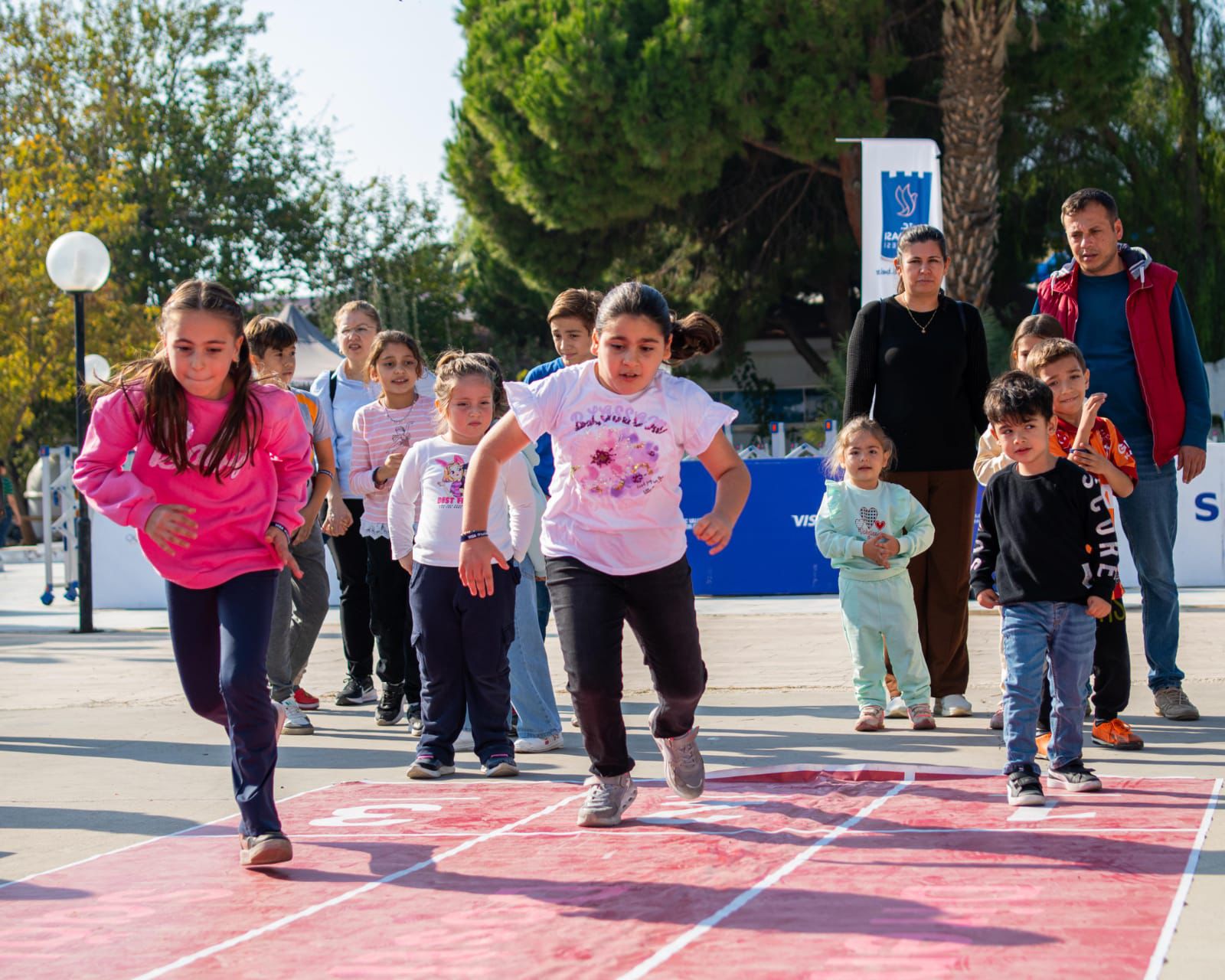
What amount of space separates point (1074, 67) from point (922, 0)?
279cm

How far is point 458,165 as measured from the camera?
96.1 ft

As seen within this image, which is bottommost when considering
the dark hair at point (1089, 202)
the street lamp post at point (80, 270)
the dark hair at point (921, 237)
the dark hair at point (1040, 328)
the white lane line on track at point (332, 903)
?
the white lane line on track at point (332, 903)

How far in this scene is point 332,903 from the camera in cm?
386

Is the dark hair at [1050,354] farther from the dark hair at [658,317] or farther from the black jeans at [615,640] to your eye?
the black jeans at [615,640]

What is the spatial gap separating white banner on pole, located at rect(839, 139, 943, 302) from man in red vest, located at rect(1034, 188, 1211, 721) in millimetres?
9066

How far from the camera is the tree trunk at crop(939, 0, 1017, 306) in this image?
2152cm

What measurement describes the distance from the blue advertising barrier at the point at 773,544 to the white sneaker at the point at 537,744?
721 cm

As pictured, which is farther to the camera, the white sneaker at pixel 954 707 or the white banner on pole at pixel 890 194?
the white banner on pole at pixel 890 194

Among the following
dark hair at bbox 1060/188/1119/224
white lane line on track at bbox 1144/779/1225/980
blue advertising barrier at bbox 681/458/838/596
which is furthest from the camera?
blue advertising barrier at bbox 681/458/838/596

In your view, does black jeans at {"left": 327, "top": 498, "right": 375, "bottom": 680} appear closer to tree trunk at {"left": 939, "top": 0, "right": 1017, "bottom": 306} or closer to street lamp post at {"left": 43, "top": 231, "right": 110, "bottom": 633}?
street lamp post at {"left": 43, "top": 231, "right": 110, "bottom": 633}

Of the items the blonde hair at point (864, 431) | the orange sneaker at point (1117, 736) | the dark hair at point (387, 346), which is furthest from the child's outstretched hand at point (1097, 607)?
the dark hair at point (387, 346)

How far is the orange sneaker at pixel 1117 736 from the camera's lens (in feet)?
18.8

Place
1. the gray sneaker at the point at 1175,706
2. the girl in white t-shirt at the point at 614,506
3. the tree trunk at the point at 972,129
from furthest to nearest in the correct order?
the tree trunk at the point at 972,129 → the gray sneaker at the point at 1175,706 → the girl in white t-shirt at the point at 614,506

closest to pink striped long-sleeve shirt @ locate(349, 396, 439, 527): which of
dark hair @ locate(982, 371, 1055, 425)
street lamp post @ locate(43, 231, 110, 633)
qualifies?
dark hair @ locate(982, 371, 1055, 425)
